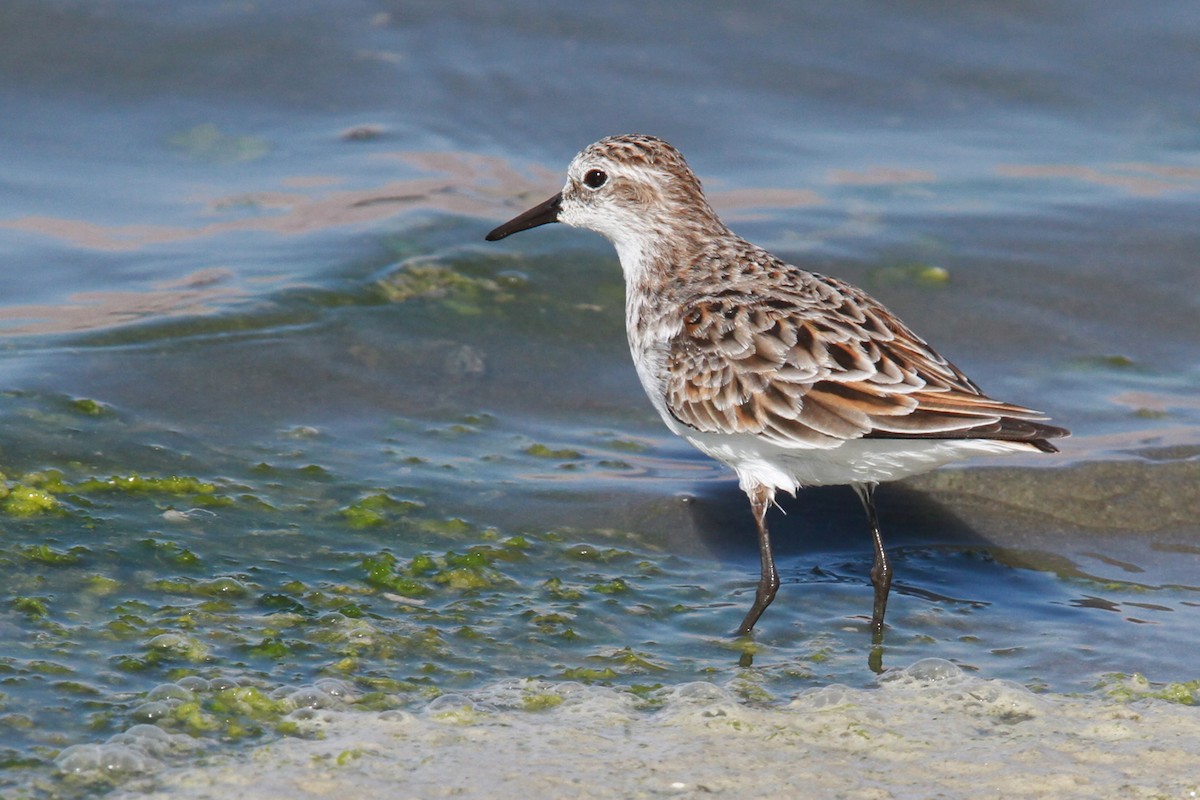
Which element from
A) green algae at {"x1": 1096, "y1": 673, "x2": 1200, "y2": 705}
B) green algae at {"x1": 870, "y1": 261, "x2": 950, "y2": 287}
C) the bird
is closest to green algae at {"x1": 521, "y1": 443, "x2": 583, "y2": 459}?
the bird

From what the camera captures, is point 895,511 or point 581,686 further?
point 895,511

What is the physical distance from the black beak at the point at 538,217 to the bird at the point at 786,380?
575 millimetres

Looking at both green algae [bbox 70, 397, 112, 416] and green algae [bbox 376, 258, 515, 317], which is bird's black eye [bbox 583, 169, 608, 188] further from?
green algae [bbox 70, 397, 112, 416]

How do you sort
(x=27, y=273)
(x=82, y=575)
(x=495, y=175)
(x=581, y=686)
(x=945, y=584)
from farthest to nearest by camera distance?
1. (x=495, y=175)
2. (x=27, y=273)
3. (x=945, y=584)
4. (x=82, y=575)
5. (x=581, y=686)

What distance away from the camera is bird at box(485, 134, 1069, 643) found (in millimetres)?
5875

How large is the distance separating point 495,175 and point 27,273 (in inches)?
133

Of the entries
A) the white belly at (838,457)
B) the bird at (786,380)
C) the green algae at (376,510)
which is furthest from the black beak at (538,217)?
the white belly at (838,457)

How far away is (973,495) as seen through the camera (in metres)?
7.60

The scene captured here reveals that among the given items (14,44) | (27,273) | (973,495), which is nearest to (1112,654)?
(973,495)

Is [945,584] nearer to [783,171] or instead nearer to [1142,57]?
[783,171]

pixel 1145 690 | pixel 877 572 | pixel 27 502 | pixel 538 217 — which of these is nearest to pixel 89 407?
pixel 27 502

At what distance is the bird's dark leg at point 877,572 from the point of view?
639cm

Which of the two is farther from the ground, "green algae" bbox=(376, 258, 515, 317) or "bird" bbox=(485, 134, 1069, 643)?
"green algae" bbox=(376, 258, 515, 317)

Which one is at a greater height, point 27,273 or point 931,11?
point 931,11
